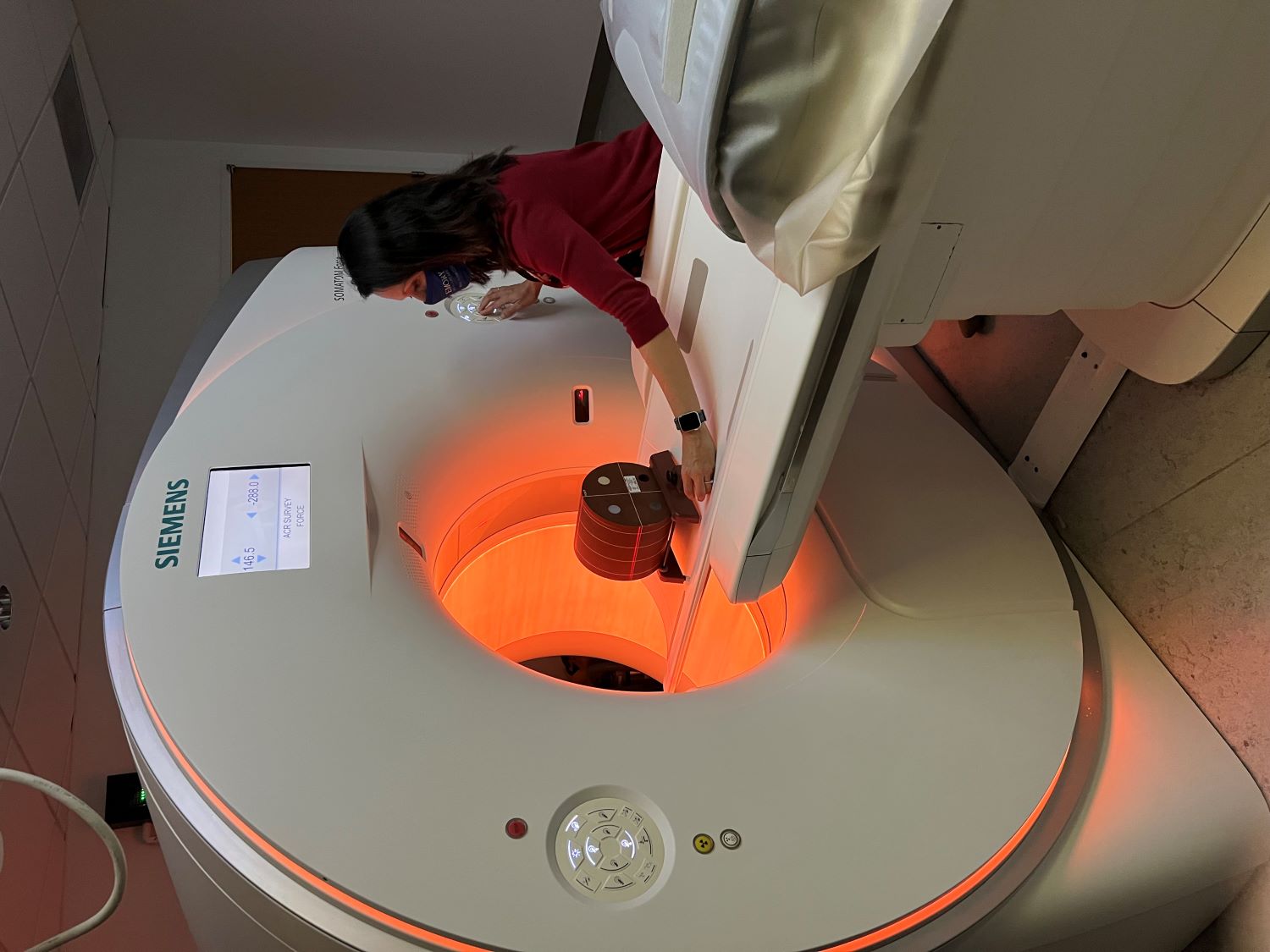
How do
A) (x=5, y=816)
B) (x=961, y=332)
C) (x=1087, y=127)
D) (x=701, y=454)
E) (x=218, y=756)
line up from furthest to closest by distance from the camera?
(x=961, y=332)
(x=5, y=816)
(x=701, y=454)
(x=218, y=756)
(x=1087, y=127)

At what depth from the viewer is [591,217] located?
131 centimetres

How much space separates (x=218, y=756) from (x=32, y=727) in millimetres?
752

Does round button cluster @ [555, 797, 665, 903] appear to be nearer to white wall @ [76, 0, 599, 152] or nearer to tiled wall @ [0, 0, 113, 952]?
tiled wall @ [0, 0, 113, 952]

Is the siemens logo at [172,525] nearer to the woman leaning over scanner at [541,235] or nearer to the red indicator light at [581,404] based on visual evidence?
the woman leaning over scanner at [541,235]

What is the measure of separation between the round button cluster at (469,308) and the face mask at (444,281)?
Answer: 0.10 metres

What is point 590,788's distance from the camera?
85 cm

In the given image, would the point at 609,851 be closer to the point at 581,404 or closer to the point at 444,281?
the point at 581,404

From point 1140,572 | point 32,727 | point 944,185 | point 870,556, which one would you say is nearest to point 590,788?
point 870,556

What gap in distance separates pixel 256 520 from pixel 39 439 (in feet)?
2.25

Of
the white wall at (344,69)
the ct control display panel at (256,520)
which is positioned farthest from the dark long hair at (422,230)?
the white wall at (344,69)

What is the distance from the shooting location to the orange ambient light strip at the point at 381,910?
77cm

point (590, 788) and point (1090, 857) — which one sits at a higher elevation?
point (590, 788)

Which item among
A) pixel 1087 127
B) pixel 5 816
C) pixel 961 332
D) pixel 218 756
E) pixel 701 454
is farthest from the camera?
pixel 961 332

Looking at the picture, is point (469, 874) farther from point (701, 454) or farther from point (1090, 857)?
point (1090, 857)
